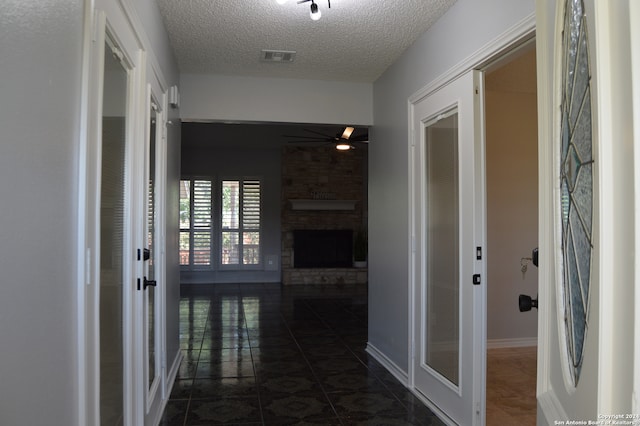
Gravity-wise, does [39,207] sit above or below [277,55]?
below

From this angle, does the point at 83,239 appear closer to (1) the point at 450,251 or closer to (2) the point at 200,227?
(1) the point at 450,251

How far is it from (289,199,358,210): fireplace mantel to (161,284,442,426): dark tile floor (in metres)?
3.16

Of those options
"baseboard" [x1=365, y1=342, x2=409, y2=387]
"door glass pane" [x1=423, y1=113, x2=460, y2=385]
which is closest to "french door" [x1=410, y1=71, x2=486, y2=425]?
"door glass pane" [x1=423, y1=113, x2=460, y2=385]

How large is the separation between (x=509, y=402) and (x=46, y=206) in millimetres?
3283

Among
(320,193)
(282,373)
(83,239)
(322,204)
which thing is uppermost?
(320,193)

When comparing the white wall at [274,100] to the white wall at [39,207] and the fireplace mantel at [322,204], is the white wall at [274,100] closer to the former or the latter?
the white wall at [39,207]

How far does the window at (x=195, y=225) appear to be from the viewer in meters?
10.1

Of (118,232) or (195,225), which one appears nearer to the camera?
(118,232)

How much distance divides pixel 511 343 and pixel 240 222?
6.50m

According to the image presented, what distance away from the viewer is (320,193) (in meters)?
10.4

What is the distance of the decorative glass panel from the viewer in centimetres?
73

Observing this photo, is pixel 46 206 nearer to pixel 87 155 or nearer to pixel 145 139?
pixel 87 155

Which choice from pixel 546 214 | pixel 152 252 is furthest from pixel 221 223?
pixel 546 214

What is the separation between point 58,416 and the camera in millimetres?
1225
